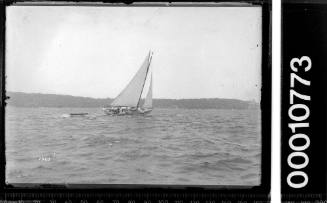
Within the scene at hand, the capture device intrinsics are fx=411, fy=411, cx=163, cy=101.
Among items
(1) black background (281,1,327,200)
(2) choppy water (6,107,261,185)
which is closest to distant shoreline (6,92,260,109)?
(2) choppy water (6,107,261,185)

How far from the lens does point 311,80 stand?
1.48 metres

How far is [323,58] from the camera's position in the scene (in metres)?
1.49

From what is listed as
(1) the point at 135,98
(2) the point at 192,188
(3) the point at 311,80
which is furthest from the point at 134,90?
(3) the point at 311,80

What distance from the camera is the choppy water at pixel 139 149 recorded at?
1504mm

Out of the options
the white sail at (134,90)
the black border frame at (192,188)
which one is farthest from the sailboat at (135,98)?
the black border frame at (192,188)

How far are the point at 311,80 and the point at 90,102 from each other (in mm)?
809

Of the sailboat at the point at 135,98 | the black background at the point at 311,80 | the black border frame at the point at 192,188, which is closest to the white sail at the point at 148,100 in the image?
the sailboat at the point at 135,98

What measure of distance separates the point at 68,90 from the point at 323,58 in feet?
3.09

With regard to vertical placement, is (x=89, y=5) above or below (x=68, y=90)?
above

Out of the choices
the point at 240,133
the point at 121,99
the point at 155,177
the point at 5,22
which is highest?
the point at 5,22

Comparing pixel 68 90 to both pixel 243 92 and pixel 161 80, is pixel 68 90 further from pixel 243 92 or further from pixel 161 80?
pixel 243 92

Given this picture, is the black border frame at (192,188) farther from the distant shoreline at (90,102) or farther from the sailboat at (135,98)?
the sailboat at (135,98)

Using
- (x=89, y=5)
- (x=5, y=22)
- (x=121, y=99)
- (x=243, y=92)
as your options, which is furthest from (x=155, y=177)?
(x=5, y=22)

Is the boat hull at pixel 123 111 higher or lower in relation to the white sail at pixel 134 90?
lower
